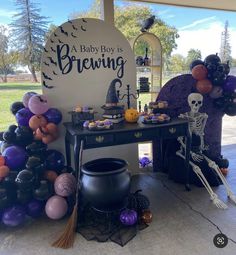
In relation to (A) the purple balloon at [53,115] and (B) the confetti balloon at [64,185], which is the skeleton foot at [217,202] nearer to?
(B) the confetti balloon at [64,185]

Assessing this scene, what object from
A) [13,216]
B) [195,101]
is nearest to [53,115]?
[13,216]

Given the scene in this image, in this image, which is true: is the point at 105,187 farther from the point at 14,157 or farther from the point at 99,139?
the point at 14,157

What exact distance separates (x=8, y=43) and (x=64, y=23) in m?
0.84

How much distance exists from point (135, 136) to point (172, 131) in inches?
16.1

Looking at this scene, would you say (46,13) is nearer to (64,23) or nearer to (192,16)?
(64,23)

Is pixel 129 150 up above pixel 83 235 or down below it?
above

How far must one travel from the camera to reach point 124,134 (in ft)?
7.39

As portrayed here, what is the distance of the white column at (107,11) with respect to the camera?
9.13 ft

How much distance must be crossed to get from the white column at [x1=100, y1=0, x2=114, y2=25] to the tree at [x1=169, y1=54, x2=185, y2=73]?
70.5 inches

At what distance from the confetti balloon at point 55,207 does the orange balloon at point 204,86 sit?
1991mm

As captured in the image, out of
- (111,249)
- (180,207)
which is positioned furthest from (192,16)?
(111,249)

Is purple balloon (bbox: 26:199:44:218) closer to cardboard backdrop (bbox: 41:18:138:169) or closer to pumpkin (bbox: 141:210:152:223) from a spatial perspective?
cardboard backdrop (bbox: 41:18:138:169)

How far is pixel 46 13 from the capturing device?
9.87 ft

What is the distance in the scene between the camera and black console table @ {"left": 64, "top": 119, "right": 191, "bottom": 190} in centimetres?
214
